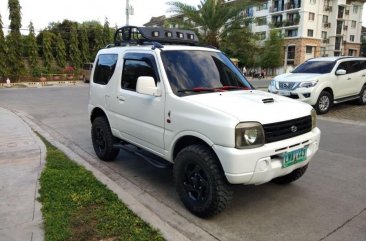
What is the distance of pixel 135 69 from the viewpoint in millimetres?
5137

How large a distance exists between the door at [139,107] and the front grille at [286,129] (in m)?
1.38

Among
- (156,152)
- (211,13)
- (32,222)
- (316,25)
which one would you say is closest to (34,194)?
(32,222)

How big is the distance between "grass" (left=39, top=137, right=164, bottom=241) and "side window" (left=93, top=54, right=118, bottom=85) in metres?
1.61

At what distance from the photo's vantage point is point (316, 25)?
6009cm

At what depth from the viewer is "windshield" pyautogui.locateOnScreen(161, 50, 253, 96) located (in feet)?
14.7

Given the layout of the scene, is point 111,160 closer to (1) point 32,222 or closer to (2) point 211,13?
(1) point 32,222

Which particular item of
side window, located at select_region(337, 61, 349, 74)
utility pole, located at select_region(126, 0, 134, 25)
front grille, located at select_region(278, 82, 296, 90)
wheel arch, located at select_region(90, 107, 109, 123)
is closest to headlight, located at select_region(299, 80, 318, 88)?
front grille, located at select_region(278, 82, 296, 90)

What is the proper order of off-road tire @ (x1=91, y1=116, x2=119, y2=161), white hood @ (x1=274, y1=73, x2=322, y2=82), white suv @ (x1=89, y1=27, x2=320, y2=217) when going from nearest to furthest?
white suv @ (x1=89, y1=27, x2=320, y2=217) < off-road tire @ (x1=91, y1=116, x2=119, y2=161) < white hood @ (x1=274, y1=73, x2=322, y2=82)

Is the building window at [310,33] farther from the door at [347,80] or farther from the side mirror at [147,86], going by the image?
the side mirror at [147,86]

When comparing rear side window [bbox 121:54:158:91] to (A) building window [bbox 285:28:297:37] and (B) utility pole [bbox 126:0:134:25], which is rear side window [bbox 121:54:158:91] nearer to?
(B) utility pole [bbox 126:0:134:25]

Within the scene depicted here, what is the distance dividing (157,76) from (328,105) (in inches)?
325

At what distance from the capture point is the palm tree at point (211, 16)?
72.6 ft

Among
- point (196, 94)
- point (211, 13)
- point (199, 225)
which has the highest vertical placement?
point (211, 13)

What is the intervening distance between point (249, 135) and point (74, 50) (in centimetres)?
3514
